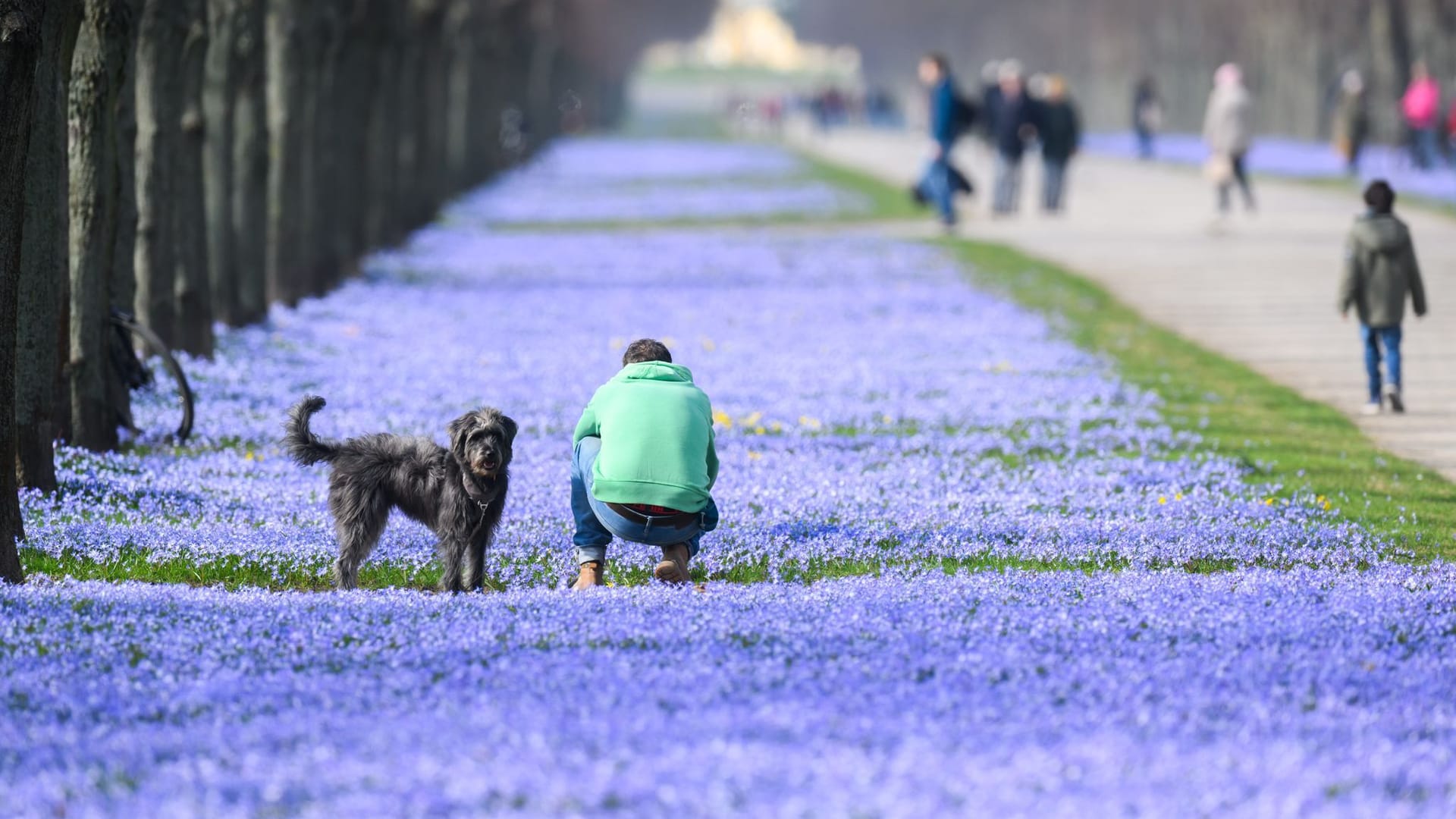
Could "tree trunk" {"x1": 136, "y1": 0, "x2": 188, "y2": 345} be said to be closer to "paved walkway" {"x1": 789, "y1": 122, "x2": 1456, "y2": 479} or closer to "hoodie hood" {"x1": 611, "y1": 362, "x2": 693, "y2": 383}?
"paved walkway" {"x1": 789, "y1": 122, "x2": 1456, "y2": 479}

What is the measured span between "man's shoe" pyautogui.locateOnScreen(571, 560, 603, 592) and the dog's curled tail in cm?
119

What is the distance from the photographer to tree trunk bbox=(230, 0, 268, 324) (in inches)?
865

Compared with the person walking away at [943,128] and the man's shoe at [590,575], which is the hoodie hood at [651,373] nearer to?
the man's shoe at [590,575]

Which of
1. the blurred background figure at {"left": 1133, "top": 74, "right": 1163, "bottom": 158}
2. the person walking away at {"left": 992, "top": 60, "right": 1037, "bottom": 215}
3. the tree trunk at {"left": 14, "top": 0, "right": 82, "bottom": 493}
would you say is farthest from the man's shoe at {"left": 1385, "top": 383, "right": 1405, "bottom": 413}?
the blurred background figure at {"left": 1133, "top": 74, "right": 1163, "bottom": 158}

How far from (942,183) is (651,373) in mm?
26180

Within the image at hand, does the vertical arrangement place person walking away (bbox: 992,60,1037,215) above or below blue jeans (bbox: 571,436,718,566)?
above

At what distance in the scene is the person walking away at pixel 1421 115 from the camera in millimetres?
48875

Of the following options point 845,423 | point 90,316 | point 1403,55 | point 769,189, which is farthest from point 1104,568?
point 1403,55

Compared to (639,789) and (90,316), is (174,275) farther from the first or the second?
(639,789)

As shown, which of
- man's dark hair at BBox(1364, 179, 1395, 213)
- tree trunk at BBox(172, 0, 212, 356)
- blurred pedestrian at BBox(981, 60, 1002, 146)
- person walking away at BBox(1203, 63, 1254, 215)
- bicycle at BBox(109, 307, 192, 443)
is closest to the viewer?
bicycle at BBox(109, 307, 192, 443)

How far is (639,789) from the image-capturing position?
5883mm

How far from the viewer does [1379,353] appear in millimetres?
15367

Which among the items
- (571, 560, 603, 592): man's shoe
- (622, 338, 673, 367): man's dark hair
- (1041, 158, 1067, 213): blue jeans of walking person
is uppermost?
(1041, 158, 1067, 213): blue jeans of walking person

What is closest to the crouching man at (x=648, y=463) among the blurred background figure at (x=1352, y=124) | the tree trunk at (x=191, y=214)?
the tree trunk at (x=191, y=214)
